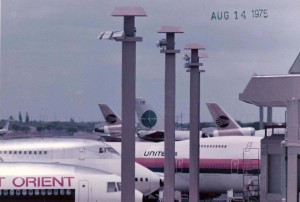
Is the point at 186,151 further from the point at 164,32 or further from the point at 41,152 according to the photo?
the point at 164,32

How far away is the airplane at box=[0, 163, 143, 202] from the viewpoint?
1268 inches

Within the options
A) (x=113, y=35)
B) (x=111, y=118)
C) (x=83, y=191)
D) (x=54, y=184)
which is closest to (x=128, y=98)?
(x=113, y=35)

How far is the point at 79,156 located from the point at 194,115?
50.4 feet

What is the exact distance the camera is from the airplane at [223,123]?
3260 inches

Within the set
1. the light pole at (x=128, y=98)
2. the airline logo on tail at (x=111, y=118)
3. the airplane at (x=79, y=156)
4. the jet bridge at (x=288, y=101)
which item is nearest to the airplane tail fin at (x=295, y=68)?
the jet bridge at (x=288, y=101)

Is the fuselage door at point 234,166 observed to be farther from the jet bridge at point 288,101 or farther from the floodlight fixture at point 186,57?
the jet bridge at point 288,101

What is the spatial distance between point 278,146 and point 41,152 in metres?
24.1

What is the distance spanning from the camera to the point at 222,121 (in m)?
86.4

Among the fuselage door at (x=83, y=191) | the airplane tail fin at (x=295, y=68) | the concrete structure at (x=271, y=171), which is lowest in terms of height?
the fuselage door at (x=83, y=191)

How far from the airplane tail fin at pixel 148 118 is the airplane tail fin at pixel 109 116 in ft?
51.6

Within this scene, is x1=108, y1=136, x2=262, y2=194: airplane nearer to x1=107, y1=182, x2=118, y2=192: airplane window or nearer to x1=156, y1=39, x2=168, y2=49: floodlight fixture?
x1=107, y1=182, x2=118, y2=192: airplane window

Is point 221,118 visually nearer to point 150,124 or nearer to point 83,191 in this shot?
point 150,124

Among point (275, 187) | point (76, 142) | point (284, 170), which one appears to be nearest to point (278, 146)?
point (275, 187)

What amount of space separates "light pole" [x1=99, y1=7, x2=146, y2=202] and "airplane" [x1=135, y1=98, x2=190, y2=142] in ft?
220
